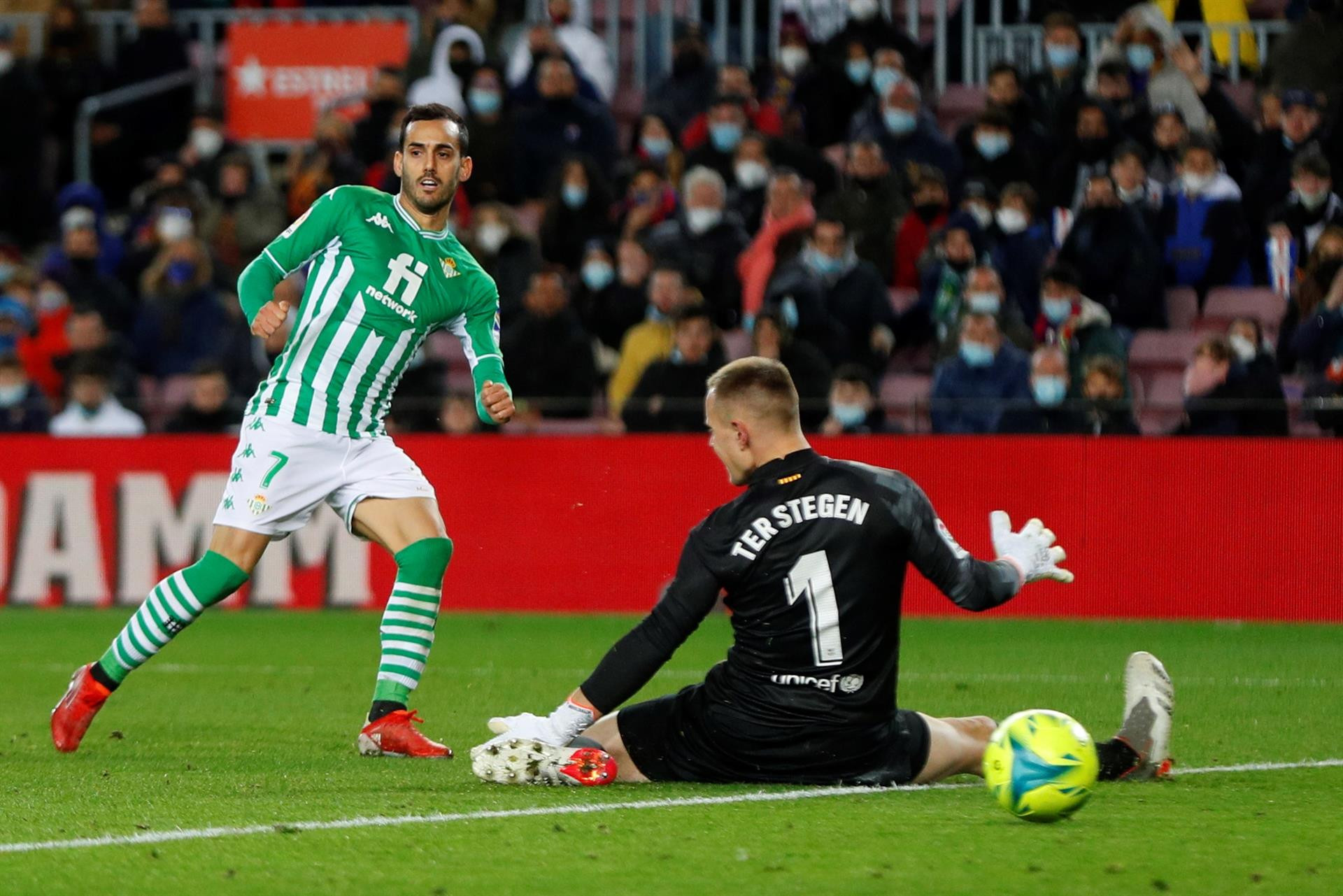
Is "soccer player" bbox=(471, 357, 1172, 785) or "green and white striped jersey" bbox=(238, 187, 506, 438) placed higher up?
"green and white striped jersey" bbox=(238, 187, 506, 438)

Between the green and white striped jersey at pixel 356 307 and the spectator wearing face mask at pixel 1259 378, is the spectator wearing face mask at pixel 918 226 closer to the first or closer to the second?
the spectator wearing face mask at pixel 1259 378

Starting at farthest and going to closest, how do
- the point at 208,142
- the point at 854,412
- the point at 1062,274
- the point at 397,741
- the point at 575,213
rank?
the point at 208,142, the point at 575,213, the point at 1062,274, the point at 854,412, the point at 397,741

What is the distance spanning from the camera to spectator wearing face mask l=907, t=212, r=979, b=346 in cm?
1638

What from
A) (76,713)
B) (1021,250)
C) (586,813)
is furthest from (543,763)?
(1021,250)

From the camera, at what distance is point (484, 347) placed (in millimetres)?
8617

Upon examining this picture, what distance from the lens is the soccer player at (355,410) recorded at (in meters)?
8.38

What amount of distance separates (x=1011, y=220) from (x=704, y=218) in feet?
7.80

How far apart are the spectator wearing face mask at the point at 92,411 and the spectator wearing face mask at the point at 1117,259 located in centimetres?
705

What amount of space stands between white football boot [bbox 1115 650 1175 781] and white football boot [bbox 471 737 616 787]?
5.47 ft

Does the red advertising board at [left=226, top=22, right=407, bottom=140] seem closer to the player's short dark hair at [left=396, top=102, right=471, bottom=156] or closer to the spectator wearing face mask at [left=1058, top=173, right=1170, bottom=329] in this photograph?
the spectator wearing face mask at [left=1058, top=173, right=1170, bottom=329]

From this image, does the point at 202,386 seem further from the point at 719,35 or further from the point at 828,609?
the point at 828,609

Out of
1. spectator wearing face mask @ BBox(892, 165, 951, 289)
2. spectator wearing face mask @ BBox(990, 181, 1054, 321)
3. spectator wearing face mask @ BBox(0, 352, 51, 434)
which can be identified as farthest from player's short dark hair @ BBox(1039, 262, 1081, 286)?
spectator wearing face mask @ BBox(0, 352, 51, 434)

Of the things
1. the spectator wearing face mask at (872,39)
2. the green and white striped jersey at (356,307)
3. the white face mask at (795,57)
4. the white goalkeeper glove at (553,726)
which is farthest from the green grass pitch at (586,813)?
the white face mask at (795,57)

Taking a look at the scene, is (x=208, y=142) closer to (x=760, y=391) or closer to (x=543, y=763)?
(x=543, y=763)
